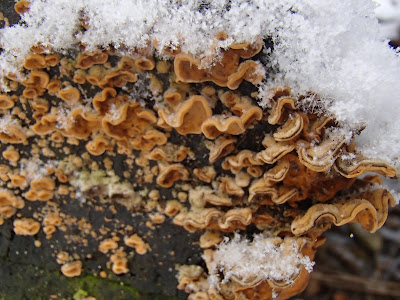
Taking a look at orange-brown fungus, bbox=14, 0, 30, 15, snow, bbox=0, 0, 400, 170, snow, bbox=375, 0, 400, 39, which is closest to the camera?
snow, bbox=0, 0, 400, 170

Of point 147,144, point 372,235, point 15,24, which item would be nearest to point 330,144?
point 147,144

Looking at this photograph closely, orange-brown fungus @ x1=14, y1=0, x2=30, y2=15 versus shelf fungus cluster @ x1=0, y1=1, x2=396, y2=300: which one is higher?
orange-brown fungus @ x1=14, y1=0, x2=30, y2=15

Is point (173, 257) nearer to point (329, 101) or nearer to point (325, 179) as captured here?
point (325, 179)

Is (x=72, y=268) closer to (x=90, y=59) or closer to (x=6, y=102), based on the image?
(x=6, y=102)

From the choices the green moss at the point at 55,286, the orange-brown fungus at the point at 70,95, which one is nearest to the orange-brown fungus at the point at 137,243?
the green moss at the point at 55,286

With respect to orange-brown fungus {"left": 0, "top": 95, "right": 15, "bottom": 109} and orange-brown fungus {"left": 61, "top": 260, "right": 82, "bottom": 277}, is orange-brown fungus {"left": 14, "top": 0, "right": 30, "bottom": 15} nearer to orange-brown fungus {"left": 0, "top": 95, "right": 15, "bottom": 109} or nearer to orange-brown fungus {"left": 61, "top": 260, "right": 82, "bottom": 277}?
orange-brown fungus {"left": 0, "top": 95, "right": 15, "bottom": 109}

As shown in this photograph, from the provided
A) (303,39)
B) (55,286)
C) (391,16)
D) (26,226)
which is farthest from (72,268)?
(391,16)

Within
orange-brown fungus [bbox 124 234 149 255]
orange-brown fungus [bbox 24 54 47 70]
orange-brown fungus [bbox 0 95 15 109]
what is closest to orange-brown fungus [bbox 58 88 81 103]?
orange-brown fungus [bbox 24 54 47 70]
